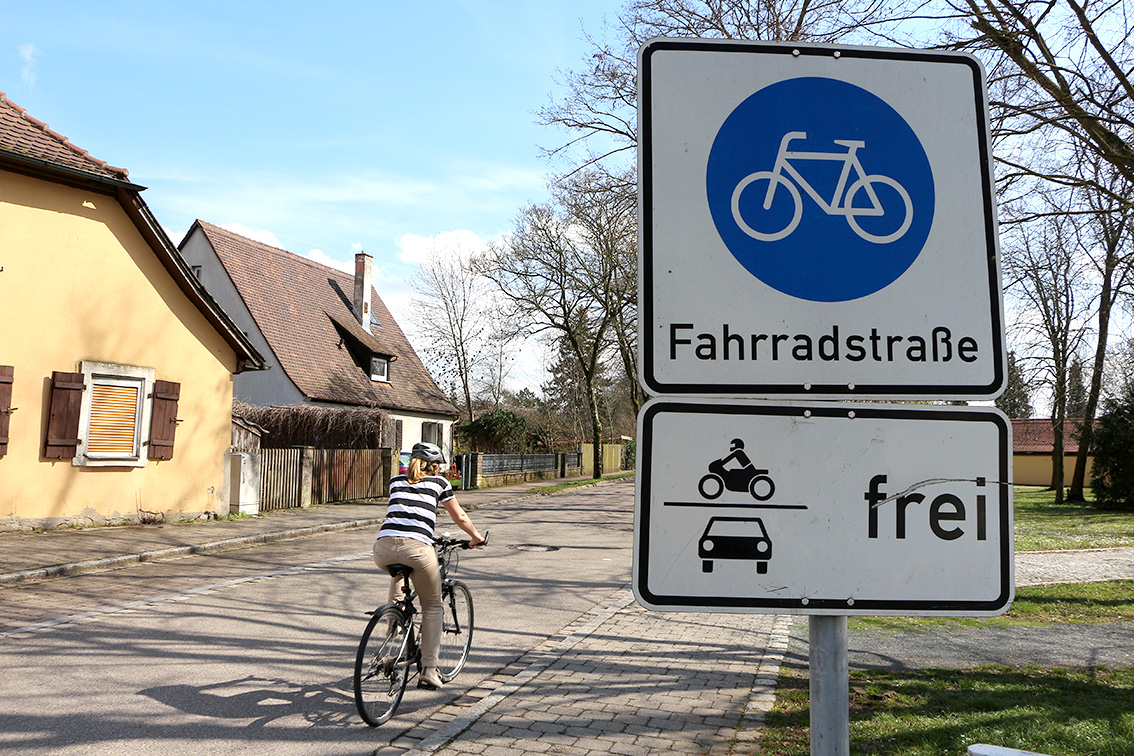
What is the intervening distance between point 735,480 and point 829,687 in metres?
0.41

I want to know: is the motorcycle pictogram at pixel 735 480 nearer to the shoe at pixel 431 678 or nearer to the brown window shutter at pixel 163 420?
the shoe at pixel 431 678

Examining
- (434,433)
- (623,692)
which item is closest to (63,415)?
(623,692)

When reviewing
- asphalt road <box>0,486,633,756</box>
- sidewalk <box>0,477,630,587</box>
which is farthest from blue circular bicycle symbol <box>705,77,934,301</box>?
sidewalk <box>0,477,630,587</box>

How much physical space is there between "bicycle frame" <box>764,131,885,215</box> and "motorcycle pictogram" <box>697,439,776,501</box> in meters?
0.52

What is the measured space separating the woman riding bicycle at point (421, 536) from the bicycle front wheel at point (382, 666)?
22 cm

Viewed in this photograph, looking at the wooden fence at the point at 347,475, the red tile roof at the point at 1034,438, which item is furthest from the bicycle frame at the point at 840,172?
the red tile roof at the point at 1034,438

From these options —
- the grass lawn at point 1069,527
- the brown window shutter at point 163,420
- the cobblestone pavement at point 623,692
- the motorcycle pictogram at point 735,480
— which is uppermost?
the brown window shutter at point 163,420

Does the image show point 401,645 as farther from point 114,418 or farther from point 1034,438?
point 1034,438

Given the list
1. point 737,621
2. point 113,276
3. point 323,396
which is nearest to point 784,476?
point 737,621

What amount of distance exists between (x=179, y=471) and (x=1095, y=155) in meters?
16.5

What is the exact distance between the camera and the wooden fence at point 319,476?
20.0m

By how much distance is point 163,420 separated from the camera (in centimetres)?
1672

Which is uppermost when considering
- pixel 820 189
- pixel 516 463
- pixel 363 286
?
pixel 363 286

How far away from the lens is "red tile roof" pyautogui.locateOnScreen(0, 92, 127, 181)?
569 inches
